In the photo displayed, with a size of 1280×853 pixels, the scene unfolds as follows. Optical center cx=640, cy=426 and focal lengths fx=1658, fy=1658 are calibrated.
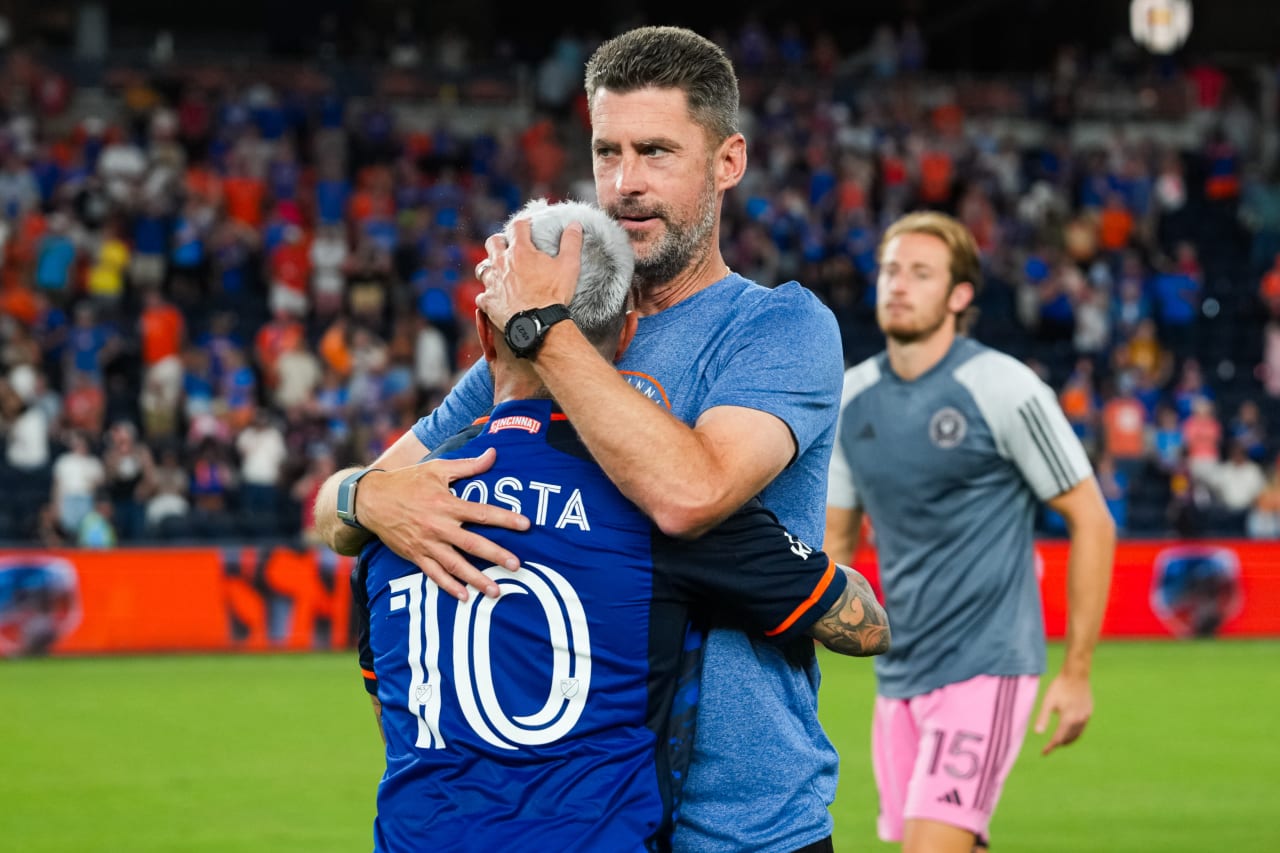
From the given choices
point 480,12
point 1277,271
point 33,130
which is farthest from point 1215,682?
point 480,12

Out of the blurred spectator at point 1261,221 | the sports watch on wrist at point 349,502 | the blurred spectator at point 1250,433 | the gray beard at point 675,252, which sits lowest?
the blurred spectator at point 1250,433

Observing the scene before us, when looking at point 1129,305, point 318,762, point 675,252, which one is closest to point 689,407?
point 675,252

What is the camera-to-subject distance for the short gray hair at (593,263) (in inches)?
108

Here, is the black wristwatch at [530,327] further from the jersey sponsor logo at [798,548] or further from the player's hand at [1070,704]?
the player's hand at [1070,704]

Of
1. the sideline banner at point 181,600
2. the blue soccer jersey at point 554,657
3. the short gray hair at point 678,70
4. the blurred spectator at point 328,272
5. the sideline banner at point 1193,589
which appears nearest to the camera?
the blue soccer jersey at point 554,657

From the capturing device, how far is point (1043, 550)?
52.4 ft

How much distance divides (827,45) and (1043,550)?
537 inches

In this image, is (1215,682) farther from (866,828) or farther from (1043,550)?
(866,828)

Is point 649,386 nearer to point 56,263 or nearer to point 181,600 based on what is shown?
point 181,600

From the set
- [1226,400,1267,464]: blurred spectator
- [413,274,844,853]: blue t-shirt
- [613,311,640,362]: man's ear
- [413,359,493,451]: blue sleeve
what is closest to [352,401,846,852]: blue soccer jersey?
[413,274,844,853]: blue t-shirt

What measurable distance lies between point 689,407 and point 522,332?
1.53 ft

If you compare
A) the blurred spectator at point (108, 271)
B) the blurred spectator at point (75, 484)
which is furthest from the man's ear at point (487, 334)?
the blurred spectator at point (108, 271)

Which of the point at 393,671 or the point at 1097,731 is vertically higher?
the point at 393,671

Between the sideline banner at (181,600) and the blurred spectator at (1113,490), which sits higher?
the blurred spectator at (1113,490)
